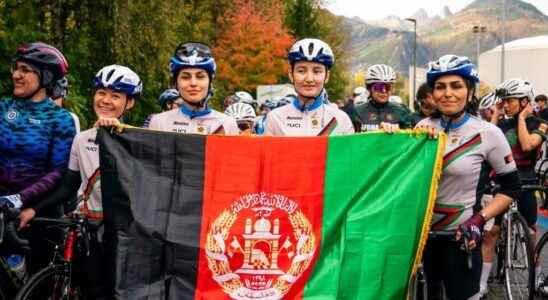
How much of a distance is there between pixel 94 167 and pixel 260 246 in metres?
1.55

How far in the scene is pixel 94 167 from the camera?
5746 millimetres

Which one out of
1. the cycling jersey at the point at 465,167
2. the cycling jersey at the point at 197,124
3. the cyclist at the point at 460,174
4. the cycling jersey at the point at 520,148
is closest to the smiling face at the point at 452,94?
the cyclist at the point at 460,174

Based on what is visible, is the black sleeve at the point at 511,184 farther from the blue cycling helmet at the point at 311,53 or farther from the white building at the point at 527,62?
the white building at the point at 527,62

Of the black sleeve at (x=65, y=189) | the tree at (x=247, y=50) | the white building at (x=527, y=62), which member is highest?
the white building at (x=527, y=62)

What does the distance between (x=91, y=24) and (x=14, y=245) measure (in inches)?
398

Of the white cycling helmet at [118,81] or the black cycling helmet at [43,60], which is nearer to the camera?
the black cycling helmet at [43,60]

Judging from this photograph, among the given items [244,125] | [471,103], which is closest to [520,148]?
[244,125]

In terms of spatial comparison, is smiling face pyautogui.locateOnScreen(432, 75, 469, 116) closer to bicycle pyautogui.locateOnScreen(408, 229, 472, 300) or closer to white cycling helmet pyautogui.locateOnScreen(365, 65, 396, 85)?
bicycle pyautogui.locateOnScreen(408, 229, 472, 300)

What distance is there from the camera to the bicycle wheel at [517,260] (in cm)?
Result: 798

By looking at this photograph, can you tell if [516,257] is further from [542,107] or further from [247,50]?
[247,50]

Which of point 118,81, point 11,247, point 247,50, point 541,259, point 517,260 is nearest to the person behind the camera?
point 11,247

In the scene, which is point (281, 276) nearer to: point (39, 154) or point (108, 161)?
point (108, 161)

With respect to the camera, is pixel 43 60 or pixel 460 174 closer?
pixel 460 174

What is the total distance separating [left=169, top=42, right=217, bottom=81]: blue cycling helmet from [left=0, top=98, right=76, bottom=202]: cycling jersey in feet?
3.28
